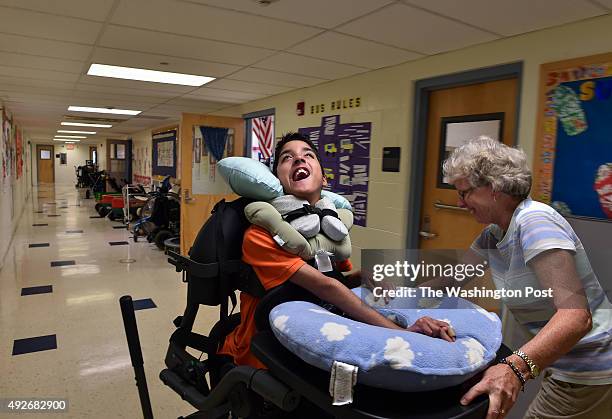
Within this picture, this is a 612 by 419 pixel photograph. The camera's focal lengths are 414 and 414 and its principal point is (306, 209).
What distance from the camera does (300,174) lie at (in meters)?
1.45

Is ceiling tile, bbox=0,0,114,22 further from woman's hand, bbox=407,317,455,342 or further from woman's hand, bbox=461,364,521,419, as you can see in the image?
woman's hand, bbox=461,364,521,419

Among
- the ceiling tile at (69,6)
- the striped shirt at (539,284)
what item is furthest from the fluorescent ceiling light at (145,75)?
the striped shirt at (539,284)

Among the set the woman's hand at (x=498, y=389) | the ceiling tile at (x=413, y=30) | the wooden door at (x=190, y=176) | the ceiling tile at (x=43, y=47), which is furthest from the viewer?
the wooden door at (x=190, y=176)

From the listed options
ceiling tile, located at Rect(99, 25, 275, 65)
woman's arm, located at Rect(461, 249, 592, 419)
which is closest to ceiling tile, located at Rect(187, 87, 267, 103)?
ceiling tile, located at Rect(99, 25, 275, 65)

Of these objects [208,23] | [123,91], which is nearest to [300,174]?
[208,23]

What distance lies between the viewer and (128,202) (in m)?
8.09

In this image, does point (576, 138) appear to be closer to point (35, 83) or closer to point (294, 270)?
point (294, 270)

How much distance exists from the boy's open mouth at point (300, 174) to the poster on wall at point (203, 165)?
14.8 feet

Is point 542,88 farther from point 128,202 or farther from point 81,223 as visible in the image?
point 81,223

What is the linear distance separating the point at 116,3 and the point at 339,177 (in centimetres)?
248

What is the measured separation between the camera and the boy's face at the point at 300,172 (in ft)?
4.75

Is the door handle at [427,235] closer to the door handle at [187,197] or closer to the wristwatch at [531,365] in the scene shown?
the wristwatch at [531,365]

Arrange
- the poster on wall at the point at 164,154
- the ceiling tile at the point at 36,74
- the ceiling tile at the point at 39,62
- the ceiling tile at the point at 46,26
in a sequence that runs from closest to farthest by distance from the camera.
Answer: the ceiling tile at the point at 46,26
the ceiling tile at the point at 39,62
the ceiling tile at the point at 36,74
the poster on wall at the point at 164,154

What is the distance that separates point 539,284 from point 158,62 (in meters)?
3.56
